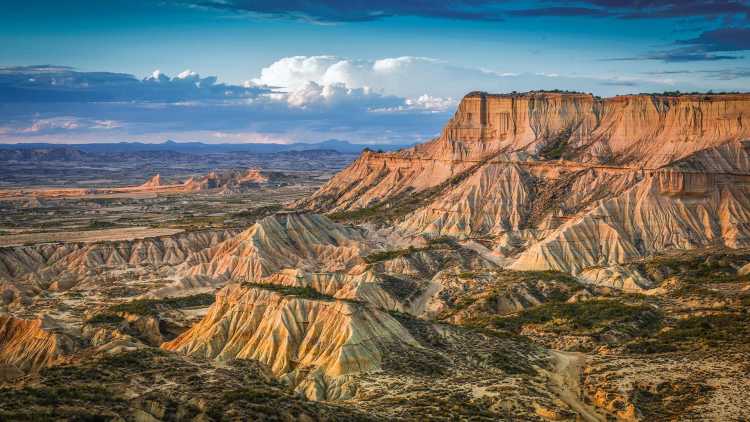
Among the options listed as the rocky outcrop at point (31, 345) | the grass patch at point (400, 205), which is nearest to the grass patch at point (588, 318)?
the rocky outcrop at point (31, 345)

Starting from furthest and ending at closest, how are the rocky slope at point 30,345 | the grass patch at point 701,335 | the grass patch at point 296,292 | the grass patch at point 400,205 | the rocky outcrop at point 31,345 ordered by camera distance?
1. the grass patch at point 400,205
2. the rocky outcrop at point 31,345
3. the rocky slope at point 30,345
4. the grass patch at point 296,292
5. the grass patch at point 701,335

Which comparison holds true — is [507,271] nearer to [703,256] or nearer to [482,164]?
[703,256]

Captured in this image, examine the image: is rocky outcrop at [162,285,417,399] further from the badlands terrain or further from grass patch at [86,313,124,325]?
grass patch at [86,313,124,325]

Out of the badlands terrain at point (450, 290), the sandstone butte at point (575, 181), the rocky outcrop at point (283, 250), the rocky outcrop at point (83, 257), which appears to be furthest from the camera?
the rocky outcrop at point (283, 250)

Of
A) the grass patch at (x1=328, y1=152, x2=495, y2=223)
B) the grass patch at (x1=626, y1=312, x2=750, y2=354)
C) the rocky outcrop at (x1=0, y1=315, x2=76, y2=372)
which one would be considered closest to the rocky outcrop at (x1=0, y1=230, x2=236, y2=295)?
the rocky outcrop at (x1=0, y1=315, x2=76, y2=372)

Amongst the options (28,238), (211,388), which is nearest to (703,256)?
(211,388)

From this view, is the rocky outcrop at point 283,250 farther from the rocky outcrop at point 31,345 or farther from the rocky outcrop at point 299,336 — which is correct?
the rocky outcrop at point 299,336

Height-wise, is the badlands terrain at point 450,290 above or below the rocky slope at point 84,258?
above
